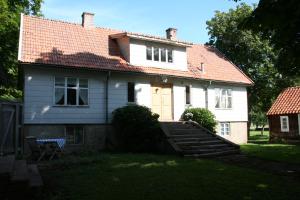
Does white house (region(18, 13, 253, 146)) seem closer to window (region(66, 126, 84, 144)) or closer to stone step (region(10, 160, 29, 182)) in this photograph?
window (region(66, 126, 84, 144))

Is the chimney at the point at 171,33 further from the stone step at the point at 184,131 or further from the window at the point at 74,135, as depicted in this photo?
the window at the point at 74,135

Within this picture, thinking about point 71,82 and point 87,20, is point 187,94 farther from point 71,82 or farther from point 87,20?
point 71,82

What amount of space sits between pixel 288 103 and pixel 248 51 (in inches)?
254

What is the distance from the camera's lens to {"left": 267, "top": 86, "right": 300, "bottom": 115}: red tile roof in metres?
31.6

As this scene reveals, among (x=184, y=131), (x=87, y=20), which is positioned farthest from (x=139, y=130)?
(x=87, y=20)

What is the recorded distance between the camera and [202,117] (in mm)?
23719

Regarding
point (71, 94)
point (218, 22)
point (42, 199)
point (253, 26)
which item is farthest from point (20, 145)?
point (218, 22)

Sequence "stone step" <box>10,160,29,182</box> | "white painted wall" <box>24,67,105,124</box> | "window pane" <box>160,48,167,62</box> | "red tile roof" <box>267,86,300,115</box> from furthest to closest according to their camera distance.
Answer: "red tile roof" <box>267,86,300,115</box> < "window pane" <box>160,48,167,62</box> < "white painted wall" <box>24,67,105,124</box> < "stone step" <box>10,160,29,182</box>

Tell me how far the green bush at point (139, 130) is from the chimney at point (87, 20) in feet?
25.2

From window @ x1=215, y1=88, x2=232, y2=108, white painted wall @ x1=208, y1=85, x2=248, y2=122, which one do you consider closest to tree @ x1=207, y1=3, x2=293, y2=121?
white painted wall @ x1=208, y1=85, x2=248, y2=122

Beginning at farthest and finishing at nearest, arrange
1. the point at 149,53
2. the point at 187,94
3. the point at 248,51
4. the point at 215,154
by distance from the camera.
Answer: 1. the point at 248,51
2. the point at 187,94
3. the point at 149,53
4. the point at 215,154

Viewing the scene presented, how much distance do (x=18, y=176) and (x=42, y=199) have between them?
0.80 meters

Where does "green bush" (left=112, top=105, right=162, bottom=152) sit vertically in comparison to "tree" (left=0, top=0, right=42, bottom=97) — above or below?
below

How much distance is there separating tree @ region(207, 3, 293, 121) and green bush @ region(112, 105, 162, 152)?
19018mm
